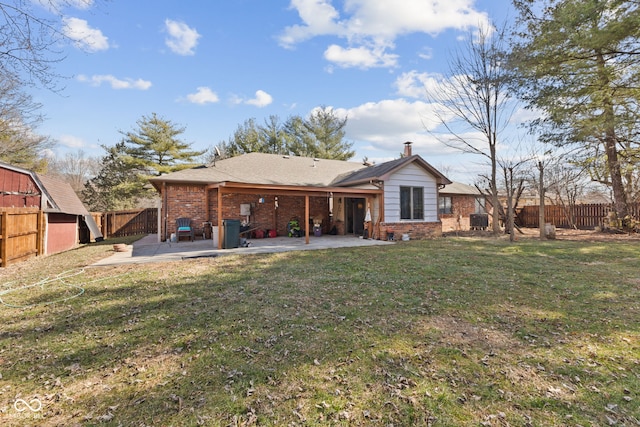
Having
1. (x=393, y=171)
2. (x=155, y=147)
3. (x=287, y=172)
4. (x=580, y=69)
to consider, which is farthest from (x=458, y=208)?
(x=155, y=147)

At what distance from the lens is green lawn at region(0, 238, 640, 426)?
2.19 metres

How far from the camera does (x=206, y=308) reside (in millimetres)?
4242

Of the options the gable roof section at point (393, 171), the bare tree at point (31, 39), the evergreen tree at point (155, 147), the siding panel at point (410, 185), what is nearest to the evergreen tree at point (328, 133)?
the evergreen tree at point (155, 147)

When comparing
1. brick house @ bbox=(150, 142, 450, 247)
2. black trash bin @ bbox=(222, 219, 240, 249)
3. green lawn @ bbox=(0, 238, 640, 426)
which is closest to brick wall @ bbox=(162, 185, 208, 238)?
brick house @ bbox=(150, 142, 450, 247)

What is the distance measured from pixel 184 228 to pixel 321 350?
10.0m

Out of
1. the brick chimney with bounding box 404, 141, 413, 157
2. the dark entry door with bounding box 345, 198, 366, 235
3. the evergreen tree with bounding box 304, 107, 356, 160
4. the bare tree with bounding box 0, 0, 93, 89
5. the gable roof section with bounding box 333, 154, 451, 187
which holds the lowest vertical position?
the dark entry door with bounding box 345, 198, 366, 235

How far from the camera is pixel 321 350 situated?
10.00 ft

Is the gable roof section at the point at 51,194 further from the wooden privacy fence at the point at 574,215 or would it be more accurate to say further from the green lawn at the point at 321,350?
the wooden privacy fence at the point at 574,215

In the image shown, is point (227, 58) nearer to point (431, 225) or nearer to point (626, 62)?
point (431, 225)

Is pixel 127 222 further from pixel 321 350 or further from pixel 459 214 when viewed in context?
pixel 459 214

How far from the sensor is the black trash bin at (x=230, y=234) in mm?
9703

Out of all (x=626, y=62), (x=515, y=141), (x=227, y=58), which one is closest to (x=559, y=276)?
(x=626, y=62)

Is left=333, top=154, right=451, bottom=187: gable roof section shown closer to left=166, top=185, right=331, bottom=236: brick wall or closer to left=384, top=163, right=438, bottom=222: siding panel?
left=384, top=163, right=438, bottom=222: siding panel

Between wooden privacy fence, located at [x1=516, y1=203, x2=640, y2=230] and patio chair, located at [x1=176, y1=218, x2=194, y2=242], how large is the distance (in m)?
19.8
